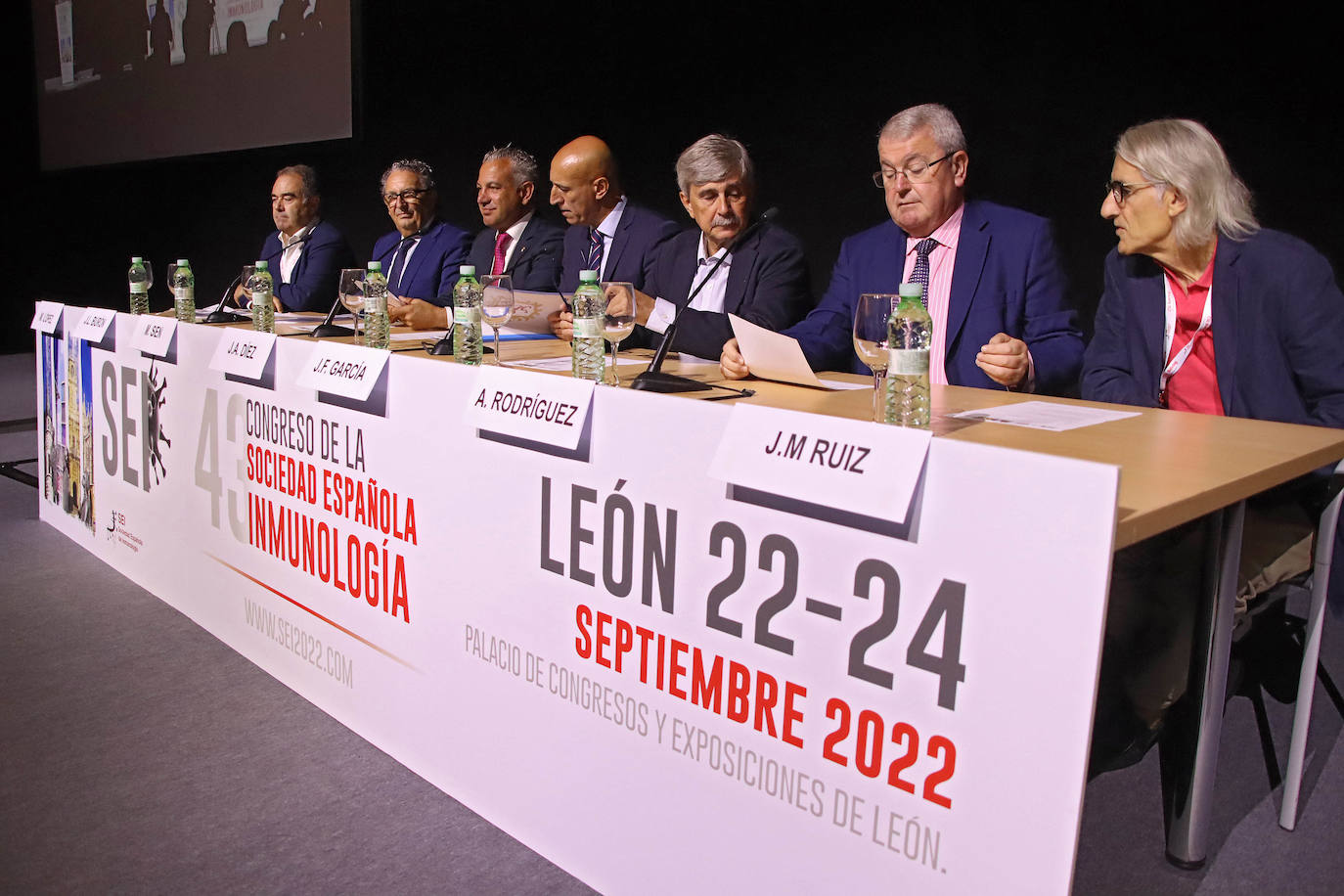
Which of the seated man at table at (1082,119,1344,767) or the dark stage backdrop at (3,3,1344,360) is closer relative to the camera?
the seated man at table at (1082,119,1344,767)

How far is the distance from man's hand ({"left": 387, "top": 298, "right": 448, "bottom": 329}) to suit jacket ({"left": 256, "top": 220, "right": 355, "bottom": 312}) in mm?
1435

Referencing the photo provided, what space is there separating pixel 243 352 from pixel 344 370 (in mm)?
428

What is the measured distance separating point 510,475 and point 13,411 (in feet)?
17.4

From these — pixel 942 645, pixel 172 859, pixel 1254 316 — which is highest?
pixel 1254 316

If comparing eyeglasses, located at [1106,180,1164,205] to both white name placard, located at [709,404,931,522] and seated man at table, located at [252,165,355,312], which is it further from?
seated man at table, located at [252,165,355,312]

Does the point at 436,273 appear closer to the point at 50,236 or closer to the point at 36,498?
the point at 36,498

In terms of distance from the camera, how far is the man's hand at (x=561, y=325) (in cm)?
239

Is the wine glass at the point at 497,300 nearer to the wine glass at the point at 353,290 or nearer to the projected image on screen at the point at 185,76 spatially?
the wine glass at the point at 353,290

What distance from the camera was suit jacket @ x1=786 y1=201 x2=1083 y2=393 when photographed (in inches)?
90.7

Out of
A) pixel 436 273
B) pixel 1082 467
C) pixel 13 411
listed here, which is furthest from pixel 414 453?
pixel 13 411

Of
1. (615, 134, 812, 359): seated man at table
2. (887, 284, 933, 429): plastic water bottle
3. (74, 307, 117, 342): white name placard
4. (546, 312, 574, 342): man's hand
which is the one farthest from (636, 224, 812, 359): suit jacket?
(74, 307, 117, 342): white name placard

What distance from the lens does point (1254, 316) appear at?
1.86m

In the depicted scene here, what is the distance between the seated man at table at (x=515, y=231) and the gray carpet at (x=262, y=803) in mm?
1756

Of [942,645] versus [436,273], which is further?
[436,273]
